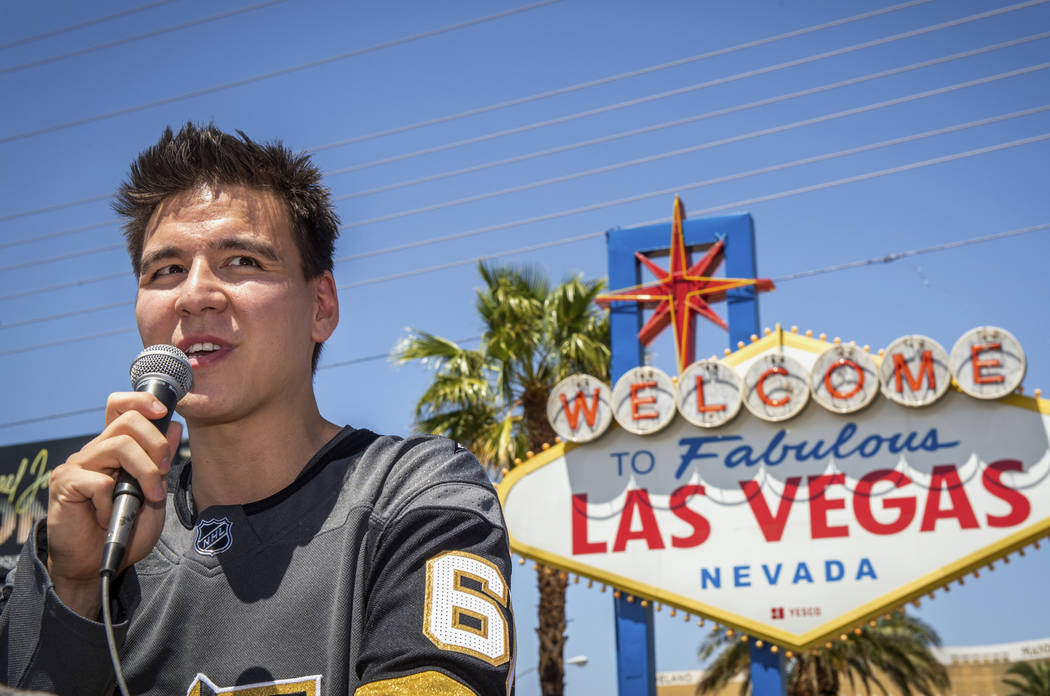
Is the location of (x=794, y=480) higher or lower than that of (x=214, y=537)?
higher

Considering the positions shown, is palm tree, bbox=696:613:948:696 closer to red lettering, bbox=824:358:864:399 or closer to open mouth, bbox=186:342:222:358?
red lettering, bbox=824:358:864:399

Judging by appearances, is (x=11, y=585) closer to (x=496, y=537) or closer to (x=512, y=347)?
(x=496, y=537)

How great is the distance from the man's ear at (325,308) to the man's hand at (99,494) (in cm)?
68

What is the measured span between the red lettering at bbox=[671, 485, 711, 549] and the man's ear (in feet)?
33.6

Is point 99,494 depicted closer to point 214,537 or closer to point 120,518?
point 120,518

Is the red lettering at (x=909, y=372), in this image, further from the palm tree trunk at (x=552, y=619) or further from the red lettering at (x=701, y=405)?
the palm tree trunk at (x=552, y=619)

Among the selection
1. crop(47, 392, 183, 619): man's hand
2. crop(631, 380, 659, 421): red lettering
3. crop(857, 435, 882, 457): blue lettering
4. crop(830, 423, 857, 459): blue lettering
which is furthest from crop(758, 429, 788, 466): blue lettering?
crop(47, 392, 183, 619): man's hand

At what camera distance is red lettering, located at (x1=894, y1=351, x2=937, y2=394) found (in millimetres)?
11742

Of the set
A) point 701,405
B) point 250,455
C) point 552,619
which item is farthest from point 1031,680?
point 250,455

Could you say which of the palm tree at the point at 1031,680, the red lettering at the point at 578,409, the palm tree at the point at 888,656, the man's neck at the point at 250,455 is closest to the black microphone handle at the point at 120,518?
the man's neck at the point at 250,455

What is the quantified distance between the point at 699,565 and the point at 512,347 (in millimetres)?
5092

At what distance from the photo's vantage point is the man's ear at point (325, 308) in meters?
2.63

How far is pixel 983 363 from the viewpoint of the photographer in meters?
11.5

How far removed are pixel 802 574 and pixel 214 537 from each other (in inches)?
413
